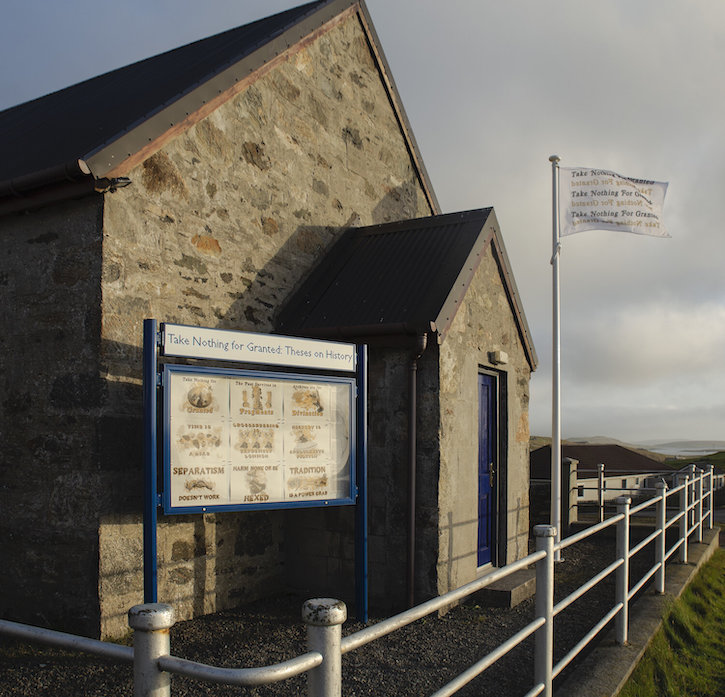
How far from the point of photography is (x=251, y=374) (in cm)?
591

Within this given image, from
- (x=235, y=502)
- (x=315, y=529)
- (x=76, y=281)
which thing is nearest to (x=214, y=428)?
(x=235, y=502)

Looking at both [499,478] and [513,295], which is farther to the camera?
[513,295]

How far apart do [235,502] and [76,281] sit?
2219 millimetres

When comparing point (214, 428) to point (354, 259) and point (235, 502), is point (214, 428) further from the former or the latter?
point (354, 259)

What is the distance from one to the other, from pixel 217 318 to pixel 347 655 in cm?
330

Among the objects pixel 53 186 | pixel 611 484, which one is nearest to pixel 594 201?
pixel 53 186

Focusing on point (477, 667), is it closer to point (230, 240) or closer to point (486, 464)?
point (230, 240)

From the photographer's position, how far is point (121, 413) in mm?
5898

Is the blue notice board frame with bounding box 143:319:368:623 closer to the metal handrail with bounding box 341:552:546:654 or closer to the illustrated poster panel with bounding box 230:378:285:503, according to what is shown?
the illustrated poster panel with bounding box 230:378:285:503

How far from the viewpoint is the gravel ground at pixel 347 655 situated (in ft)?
15.6

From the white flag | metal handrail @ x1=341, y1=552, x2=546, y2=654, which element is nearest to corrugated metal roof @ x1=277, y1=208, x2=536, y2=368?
the white flag

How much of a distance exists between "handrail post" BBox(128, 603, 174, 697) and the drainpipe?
15.4ft

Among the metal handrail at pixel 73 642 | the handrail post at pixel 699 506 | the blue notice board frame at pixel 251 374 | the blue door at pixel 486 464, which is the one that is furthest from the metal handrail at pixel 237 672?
the handrail post at pixel 699 506

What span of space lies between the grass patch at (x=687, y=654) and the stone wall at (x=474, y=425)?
189 centimetres
